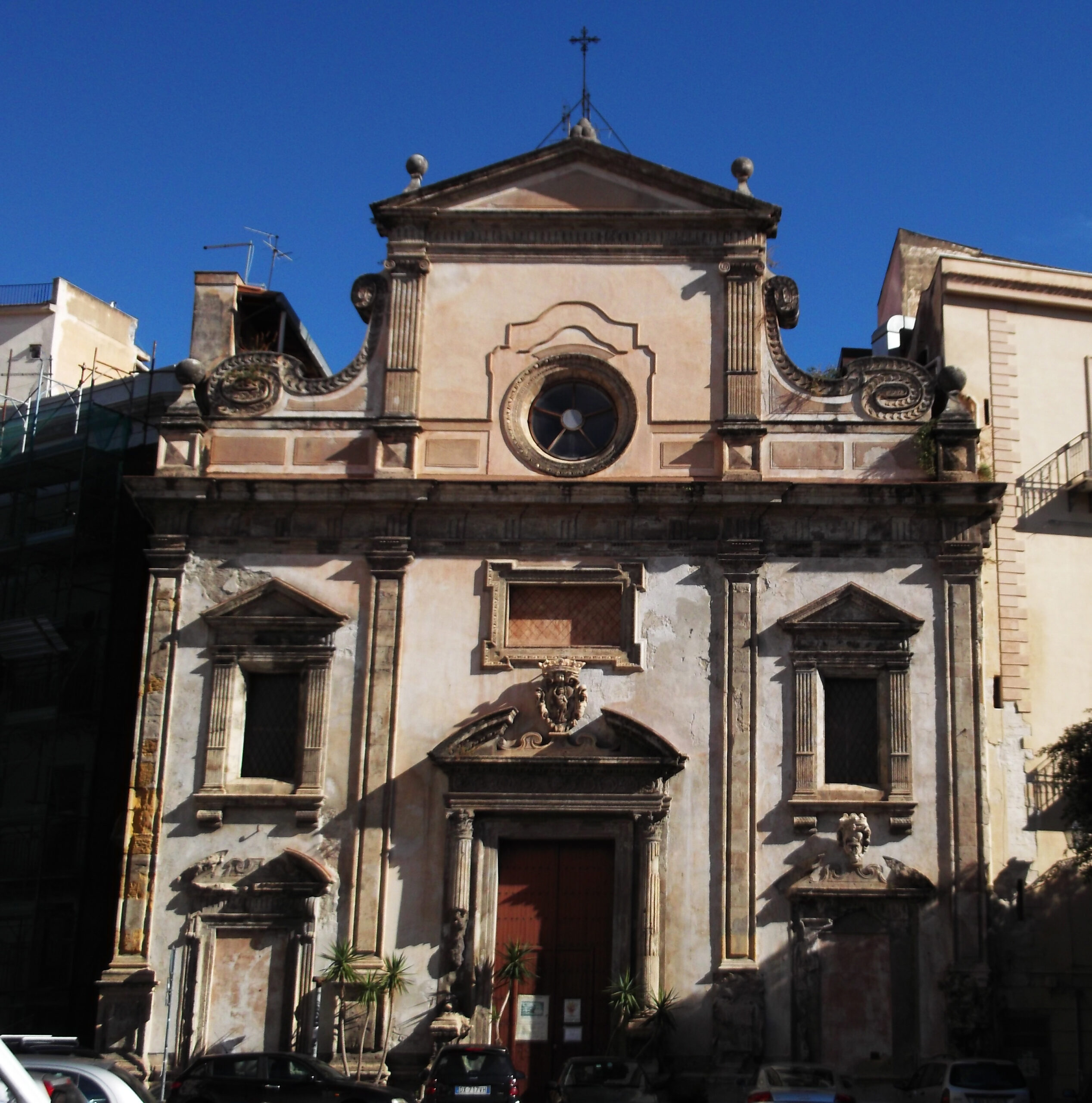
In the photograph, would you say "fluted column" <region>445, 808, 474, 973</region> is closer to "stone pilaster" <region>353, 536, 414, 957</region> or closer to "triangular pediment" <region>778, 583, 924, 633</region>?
"stone pilaster" <region>353, 536, 414, 957</region>

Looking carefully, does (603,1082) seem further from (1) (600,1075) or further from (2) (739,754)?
(2) (739,754)

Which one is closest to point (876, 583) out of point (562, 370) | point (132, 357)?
point (562, 370)

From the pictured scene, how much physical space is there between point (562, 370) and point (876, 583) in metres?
5.78

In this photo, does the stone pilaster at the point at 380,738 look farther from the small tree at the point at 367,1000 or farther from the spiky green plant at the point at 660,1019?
the spiky green plant at the point at 660,1019

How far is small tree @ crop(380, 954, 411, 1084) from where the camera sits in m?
21.0

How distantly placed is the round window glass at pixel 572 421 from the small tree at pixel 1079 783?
7.98 m

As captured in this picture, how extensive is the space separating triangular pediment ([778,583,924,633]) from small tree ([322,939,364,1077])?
7.61m

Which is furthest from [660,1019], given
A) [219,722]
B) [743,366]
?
[743,366]

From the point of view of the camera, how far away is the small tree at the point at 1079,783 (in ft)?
69.3

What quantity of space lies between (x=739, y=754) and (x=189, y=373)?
1026cm

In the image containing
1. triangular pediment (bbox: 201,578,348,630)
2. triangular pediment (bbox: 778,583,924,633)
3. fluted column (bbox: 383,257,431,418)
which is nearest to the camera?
triangular pediment (bbox: 778,583,924,633)

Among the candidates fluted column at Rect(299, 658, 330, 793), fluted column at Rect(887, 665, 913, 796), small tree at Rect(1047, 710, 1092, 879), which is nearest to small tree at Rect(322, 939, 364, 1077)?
fluted column at Rect(299, 658, 330, 793)

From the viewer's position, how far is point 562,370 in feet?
78.7

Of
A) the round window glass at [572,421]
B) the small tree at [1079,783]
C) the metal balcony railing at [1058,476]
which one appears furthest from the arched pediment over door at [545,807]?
the metal balcony railing at [1058,476]
